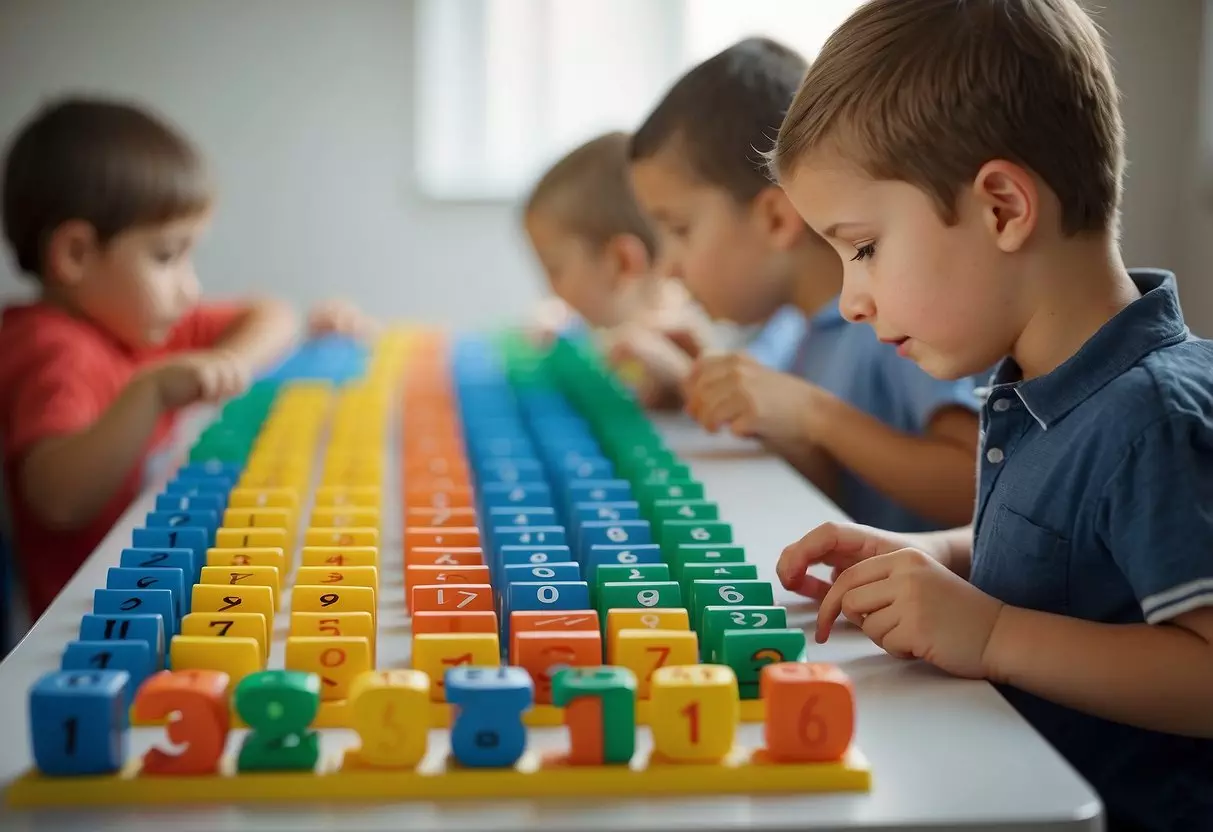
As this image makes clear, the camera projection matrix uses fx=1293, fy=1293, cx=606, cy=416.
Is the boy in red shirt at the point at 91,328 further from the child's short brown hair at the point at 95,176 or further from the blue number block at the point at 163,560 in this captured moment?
the blue number block at the point at 163,560

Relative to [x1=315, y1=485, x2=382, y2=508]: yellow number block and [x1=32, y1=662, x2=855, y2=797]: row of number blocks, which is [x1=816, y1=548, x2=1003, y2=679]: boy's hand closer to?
[x1=32, y1=662, x2=855, y2=797]: row of number blocks

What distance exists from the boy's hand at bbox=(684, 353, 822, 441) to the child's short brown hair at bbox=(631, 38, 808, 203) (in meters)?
0.24

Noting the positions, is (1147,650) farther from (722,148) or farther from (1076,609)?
(722,148)

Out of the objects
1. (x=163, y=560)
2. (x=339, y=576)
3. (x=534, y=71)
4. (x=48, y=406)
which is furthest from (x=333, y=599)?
(x=534, y=71)

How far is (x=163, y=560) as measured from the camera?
3.12ft

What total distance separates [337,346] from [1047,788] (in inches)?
74.4

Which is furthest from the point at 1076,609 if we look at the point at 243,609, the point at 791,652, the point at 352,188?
the point at 352,188

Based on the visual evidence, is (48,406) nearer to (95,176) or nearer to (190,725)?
(95,176)

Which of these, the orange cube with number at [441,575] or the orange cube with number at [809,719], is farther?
the orange cube with number at [441,575]

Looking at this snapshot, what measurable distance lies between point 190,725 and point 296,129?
4.09 meters

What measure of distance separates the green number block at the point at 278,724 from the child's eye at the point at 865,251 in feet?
1.72

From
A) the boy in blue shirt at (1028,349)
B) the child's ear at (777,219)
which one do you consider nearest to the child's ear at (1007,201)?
the boy in blue shirt at (1028,349)

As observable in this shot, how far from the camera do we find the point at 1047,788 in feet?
2.06

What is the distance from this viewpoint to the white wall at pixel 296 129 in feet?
14.3
